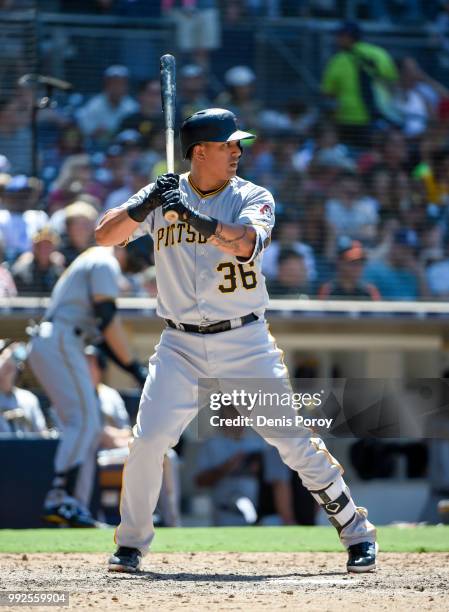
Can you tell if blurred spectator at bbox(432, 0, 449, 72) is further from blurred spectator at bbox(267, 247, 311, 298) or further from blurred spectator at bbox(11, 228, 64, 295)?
blurred spectator at bbox(11, 228, 64, 295)

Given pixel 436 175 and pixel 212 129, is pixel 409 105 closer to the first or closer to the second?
pixel 436 175

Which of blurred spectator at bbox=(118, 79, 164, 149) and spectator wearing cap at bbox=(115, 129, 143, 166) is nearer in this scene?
spectator wearing cap at bbox=(115, 129, 143, 166)

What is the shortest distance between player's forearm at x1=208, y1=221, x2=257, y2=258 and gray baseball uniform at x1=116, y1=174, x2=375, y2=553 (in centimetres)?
13

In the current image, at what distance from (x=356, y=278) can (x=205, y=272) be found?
6.00 m

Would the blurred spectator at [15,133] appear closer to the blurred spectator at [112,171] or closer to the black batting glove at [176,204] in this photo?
the blurred spectator at [112,171]

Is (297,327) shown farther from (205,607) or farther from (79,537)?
(205,607)

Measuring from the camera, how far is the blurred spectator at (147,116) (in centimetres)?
1152

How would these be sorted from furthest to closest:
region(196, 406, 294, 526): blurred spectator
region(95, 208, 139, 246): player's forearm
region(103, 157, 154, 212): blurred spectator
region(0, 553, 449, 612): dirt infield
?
1. region(103, 157, 154, 212): blurred spectator
2. region(196, 406, 294, 526): blurred spectator
3. region(95, 208, 139, 246): player's forearm
4. region(0, 553, 449, 612): dirt infield

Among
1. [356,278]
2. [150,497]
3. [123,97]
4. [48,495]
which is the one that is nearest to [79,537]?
[48,495]

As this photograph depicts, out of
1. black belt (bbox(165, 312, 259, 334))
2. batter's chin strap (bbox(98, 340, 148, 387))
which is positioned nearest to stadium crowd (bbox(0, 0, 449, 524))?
batter's chin strap (bbox(98, 340, 148, 387))

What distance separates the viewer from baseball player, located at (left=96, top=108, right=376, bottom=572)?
459 cm

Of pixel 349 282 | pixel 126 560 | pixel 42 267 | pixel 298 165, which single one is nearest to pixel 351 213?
pixel 298 165

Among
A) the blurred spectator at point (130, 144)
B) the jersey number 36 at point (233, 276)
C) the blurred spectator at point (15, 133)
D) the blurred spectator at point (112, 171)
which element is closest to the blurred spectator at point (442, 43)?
the blurred spectator at point (130, 144)

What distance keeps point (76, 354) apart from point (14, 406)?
0.87m
